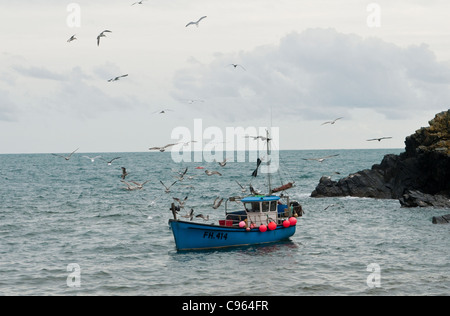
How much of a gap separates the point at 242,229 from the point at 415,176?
2614 cm

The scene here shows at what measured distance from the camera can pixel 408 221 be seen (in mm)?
40781

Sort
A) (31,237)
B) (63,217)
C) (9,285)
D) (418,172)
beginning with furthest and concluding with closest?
(418,172)
(63,217)
(31,237)
(9,285)

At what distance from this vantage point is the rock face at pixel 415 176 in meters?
47.2

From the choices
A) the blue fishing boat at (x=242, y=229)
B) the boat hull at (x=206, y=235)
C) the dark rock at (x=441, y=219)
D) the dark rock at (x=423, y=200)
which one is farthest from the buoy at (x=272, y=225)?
the dark rock at (x=423, y=200)

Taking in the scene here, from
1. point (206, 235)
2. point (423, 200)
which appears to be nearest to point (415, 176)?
point (423, 200)

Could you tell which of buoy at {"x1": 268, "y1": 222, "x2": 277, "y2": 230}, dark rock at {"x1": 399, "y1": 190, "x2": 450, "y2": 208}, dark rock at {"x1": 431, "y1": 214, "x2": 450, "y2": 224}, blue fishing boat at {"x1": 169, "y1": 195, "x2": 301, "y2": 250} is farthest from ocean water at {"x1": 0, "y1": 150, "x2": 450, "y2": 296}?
dark rock at {"x1": 399, "y1": 190, "x2": 450, "y2": 208}

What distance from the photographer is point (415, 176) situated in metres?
51.8

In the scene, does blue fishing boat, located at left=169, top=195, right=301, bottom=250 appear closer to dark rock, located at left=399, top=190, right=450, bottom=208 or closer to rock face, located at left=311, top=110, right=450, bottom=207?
dark rock, located at left=399, top=190, right=450, bottom=208

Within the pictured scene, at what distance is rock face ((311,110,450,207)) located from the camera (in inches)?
1859

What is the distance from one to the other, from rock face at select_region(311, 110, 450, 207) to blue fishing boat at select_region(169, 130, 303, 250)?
62.3 feet

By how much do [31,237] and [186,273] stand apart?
1579cm
